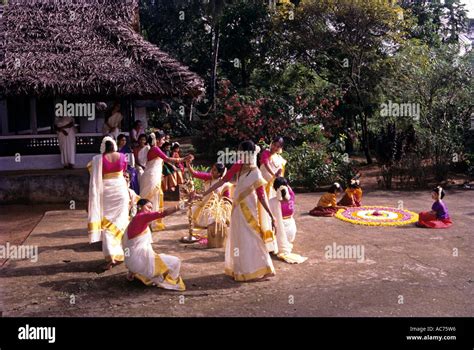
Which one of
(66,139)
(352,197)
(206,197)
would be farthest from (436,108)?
(66,139)

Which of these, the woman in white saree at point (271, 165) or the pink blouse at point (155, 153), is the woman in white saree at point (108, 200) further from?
the woman in white saree at point (271, 165)

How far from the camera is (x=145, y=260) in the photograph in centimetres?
668

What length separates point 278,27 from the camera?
1870 centimetres

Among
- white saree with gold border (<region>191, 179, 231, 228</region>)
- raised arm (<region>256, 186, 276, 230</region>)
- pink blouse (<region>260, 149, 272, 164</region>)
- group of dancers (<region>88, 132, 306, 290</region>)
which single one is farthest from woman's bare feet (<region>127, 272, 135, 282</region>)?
pink blouse (<region>260, 149, 272, 164</region>)

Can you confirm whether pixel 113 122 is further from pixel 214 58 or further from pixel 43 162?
pixel 214 58

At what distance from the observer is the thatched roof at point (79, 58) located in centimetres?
1202

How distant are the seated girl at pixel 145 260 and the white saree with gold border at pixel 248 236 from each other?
80 centimetres

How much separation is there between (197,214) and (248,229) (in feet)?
7.13

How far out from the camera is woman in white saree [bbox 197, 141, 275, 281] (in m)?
7.00

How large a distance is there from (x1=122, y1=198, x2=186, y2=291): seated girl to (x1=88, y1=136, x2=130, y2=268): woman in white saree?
96 cm

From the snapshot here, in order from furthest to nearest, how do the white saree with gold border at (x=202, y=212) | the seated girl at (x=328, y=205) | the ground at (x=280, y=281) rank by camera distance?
the seated girl at (x=328, y=205), the white saree with gold border at (x=202, y=212), the ground at (x=280, y=281)

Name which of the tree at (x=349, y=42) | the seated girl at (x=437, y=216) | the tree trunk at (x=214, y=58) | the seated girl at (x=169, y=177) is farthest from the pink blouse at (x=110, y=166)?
the tree trunk at (x=214, y=58)

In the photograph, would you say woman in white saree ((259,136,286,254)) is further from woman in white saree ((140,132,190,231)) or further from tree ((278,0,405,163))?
tree ((278,0,405,163))
